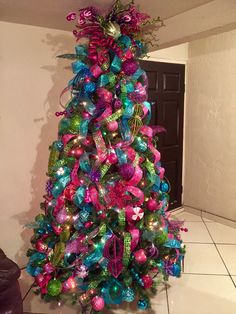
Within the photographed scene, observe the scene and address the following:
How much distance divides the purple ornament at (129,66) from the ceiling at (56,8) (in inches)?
15.6

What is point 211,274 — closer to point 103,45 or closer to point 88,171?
point 88,171

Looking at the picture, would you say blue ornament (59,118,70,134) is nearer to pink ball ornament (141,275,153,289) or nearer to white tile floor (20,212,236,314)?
pink ball ornament (141,275,153,289)

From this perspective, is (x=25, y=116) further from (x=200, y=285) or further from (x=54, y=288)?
(x=200, y=285)

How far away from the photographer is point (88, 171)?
1.93m

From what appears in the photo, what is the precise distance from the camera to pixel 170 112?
3832mm

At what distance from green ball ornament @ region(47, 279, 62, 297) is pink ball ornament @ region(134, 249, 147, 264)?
0.54m

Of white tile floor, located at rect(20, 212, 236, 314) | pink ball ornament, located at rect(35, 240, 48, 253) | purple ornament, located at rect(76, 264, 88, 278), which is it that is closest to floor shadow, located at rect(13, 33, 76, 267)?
white tile floor, located at rect(20, 212, 236, 314)

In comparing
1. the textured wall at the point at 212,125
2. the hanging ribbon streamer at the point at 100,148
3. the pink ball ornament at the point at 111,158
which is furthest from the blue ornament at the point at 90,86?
the textured wall at the point at 212,125

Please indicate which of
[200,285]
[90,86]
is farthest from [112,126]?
[200,285]

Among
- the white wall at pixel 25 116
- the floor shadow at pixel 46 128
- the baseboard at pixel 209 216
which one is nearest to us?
the white wall at pixel 25 116

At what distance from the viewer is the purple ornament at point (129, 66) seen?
195 centimetres

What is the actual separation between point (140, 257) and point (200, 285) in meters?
0.91

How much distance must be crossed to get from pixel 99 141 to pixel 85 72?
0.48 m

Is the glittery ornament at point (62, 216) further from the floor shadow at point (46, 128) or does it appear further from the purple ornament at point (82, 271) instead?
the floor shadow at point (46, 128)
